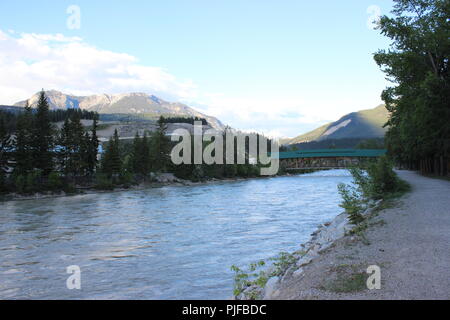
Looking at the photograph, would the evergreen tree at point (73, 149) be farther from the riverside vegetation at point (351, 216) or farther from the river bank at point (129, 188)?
the riverside vegetation at point (351, 216)

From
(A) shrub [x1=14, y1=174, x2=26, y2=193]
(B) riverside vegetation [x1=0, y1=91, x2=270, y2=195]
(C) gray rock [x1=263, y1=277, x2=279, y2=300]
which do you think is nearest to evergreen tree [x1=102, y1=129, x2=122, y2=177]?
(B) riverside vegetation [x1=0, y1=91, x2=270, y2=195]

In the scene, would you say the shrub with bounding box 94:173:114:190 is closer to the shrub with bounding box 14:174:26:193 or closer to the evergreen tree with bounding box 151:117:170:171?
the shrub with bounding box 14:174:26:193

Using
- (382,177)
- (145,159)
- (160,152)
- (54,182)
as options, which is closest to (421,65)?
(382,177)

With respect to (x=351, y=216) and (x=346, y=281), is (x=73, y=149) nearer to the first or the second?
(x=351, y=216)

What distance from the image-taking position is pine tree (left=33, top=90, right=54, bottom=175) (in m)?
63.0

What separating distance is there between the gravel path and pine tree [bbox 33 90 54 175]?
60558mm

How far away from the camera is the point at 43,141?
6391cm

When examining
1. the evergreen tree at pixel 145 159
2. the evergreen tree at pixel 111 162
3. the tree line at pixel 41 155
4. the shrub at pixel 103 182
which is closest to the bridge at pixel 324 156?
the evergreen tree at pixel 145 159

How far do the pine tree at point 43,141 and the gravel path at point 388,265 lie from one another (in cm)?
6056

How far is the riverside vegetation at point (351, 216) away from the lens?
33.6 feet

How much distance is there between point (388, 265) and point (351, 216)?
7.43 m

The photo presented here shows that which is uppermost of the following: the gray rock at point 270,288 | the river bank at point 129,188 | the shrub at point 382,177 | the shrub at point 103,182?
the shrub at point 382,177
